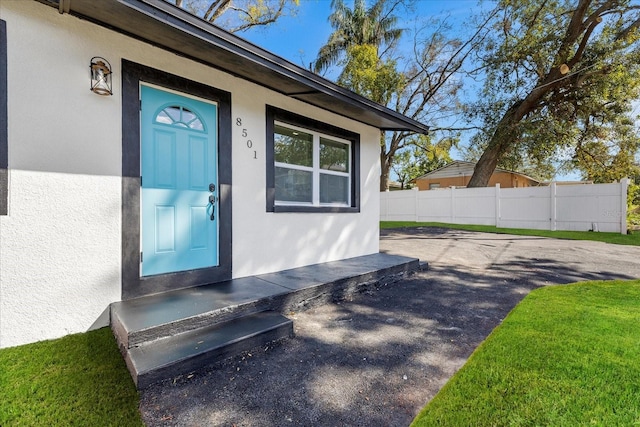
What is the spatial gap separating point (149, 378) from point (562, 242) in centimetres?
1004

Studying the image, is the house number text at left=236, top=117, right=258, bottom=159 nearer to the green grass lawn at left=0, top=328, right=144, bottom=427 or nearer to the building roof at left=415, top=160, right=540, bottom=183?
the green grass lawn at left=0, top=328, right=144, bottom=427

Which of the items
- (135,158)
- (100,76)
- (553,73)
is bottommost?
(135,158)

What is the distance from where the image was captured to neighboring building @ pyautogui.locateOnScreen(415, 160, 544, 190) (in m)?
20.5

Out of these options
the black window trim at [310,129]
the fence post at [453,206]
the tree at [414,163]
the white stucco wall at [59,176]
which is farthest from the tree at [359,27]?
the white stucco wall at [59,176]

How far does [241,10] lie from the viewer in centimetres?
1109

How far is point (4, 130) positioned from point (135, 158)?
0.87m

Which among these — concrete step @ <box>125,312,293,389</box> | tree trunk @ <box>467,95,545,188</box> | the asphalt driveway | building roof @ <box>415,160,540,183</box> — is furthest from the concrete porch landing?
building roof @ <box>415,160,540,183</box>

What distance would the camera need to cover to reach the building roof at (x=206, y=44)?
7.84ft

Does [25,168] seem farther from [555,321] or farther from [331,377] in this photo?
[555,321]

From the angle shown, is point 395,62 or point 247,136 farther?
point 395,62

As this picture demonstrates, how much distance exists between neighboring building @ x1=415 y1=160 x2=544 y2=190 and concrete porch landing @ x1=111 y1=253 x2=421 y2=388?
65.6 ft

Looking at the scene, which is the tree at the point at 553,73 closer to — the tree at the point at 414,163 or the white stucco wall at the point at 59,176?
the tree at the point at 414,163

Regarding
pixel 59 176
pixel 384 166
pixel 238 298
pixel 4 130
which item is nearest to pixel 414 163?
pixel 384 166

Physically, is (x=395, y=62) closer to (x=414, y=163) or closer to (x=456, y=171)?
Answer: (x=456, y=171)
